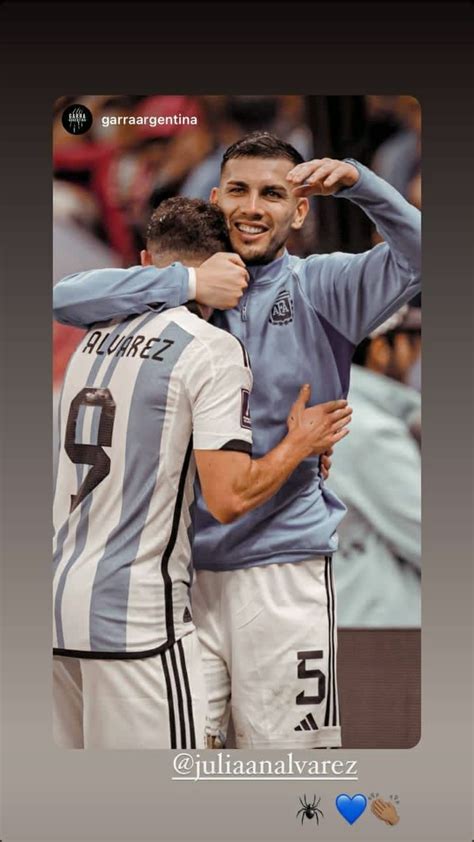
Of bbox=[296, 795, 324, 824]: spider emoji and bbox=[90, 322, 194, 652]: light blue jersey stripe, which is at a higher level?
bbox=[90, 322, 194, 652]: light blue jersey stripe

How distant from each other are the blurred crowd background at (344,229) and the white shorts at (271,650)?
94mm

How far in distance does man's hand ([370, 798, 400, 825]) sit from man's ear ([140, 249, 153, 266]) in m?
1.46

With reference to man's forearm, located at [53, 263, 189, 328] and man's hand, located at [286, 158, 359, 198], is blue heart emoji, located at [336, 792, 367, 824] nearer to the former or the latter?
man's forearm, located at [53, 263, 189, 328]

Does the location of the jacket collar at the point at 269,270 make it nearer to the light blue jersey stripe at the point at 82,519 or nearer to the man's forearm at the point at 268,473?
the light blue jersey stripe at the point at 82,519

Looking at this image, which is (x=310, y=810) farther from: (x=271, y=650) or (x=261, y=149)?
(x=261, y=149)

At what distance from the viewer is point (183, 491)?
7.88 feet

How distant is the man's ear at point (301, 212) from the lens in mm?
2480

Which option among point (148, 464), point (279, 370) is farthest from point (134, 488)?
point (279, 370)

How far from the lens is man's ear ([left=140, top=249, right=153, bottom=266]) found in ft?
8.12

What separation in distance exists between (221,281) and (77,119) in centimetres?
58

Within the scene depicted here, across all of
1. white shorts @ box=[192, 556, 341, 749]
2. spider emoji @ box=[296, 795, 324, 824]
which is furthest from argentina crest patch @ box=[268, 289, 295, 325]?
spider emoji @ box=[296, 795, 324, 824]

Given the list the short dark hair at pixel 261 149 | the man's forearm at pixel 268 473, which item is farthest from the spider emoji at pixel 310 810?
the short dark hair at pixel 261 149
